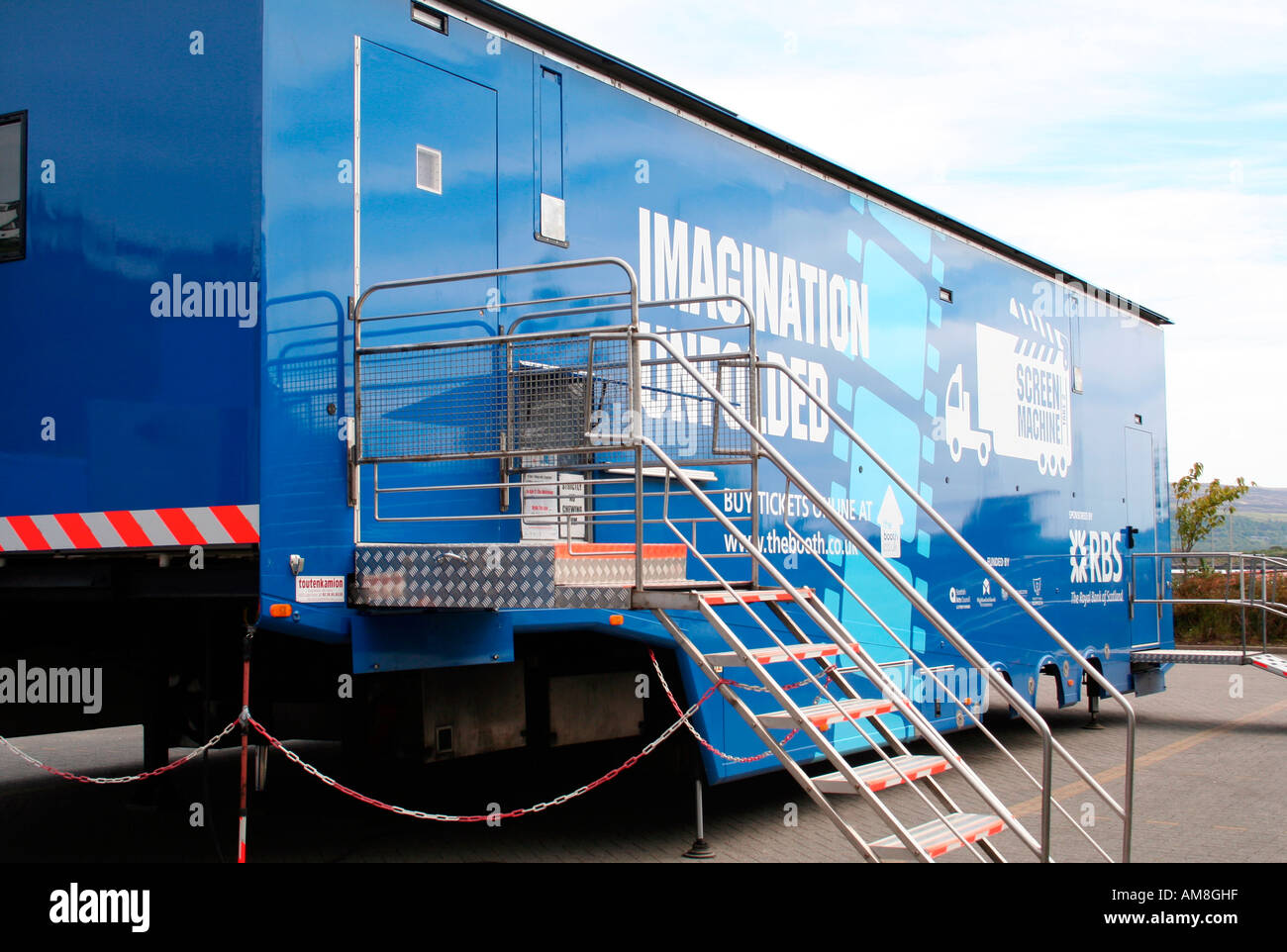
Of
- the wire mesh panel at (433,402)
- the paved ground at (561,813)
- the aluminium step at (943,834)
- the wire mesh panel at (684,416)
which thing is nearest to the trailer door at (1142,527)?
the paved ground at (561,813)

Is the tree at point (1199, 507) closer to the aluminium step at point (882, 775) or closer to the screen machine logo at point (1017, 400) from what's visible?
the screen machine logo at point (1017, 400)

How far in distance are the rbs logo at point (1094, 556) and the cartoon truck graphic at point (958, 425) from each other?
2.05 m

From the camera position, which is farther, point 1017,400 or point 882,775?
point 1017,400

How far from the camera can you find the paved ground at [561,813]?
695 centimetres

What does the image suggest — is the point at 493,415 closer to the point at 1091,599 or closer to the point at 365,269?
the point at 365,269

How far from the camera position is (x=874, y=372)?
8609 millimetres

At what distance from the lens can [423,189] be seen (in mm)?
5562

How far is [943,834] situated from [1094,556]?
768 cm

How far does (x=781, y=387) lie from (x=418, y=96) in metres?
2.96

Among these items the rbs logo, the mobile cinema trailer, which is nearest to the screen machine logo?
Answer: the rbs logo

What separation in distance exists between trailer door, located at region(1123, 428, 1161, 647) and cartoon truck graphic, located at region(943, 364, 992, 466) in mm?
3528

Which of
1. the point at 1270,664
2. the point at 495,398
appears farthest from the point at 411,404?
the point at 1270,664

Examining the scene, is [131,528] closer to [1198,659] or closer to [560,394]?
[560,394]
